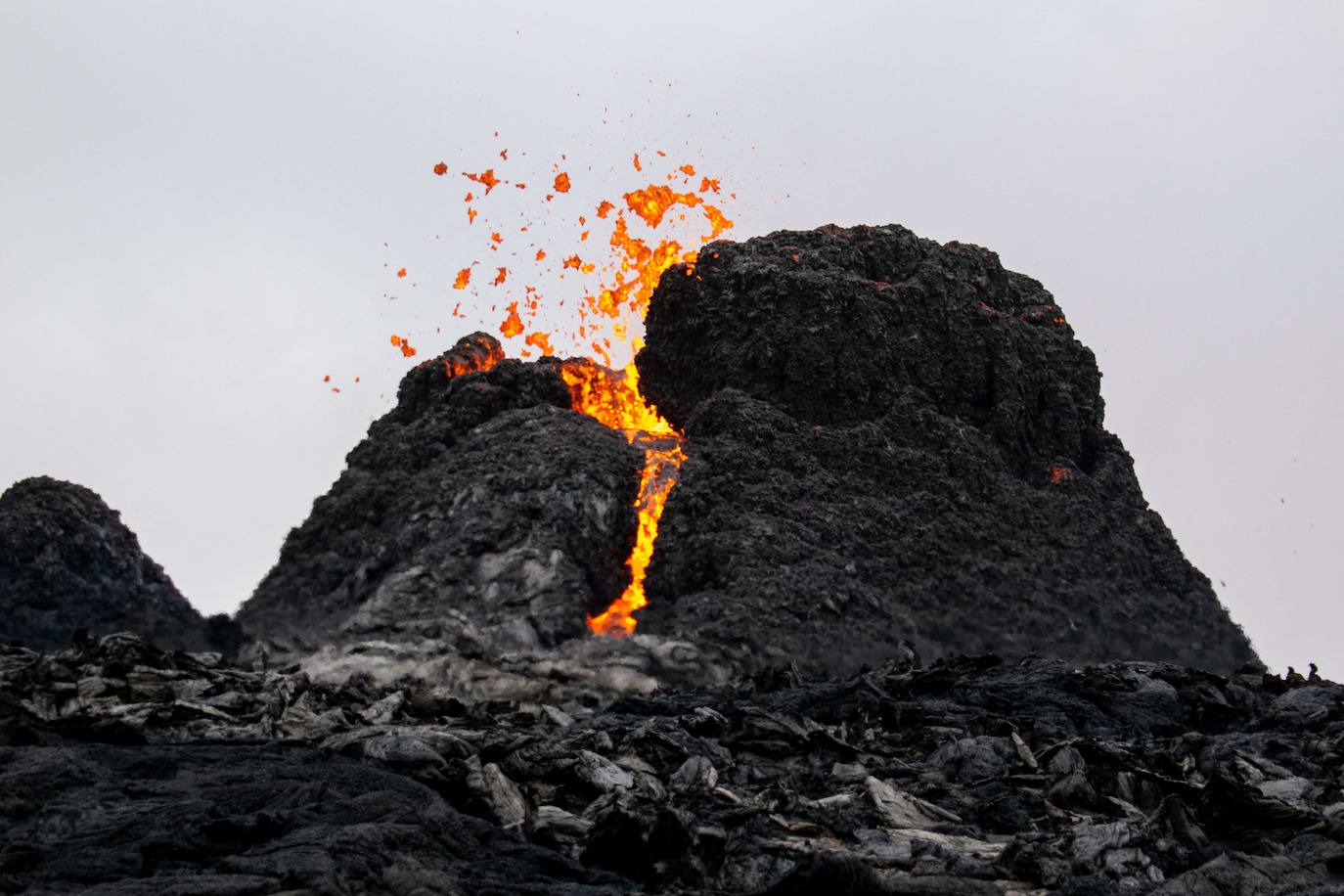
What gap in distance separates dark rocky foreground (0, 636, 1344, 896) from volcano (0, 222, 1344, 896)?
3.0 inches

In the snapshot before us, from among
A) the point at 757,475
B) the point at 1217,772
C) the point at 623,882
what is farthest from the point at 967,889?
the point at 757,475

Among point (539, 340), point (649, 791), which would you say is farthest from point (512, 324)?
point (649, 791)

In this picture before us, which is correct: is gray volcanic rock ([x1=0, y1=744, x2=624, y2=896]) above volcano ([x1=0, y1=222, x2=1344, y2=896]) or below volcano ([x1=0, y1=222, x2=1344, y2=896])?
below

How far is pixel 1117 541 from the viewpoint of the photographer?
58.6 metres

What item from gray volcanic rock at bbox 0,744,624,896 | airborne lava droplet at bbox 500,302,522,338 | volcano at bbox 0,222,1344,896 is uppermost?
airborne lava droplet at bbox 500,302,522,338

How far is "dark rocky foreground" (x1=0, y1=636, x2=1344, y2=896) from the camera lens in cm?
1308

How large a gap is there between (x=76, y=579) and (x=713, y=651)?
2627cm

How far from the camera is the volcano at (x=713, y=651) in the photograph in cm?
1426

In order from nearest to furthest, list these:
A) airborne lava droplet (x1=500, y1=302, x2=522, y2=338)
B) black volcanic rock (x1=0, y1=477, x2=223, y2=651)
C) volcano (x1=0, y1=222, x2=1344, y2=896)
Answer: volcano (x1=0, y1=222, x2=1344, y2=896), black volcanic rock (x1=0, y1=477, x2=223, y2=651), airborne lava droplet (x1=500, y1=302, x2=522, y2=338)

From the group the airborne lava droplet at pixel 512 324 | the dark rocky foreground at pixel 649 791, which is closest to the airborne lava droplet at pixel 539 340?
the airborne lava droplet at pixel 512 324

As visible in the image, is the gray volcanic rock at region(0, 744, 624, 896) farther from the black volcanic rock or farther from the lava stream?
the black volcanic rock

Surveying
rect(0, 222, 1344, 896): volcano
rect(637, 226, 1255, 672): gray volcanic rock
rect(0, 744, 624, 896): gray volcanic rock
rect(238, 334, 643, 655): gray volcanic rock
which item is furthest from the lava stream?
rect(0, 744, 624, 896): gray volcanic rock

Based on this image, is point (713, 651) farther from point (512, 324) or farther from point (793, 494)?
point (512, 324)

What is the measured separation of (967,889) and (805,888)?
1923mm
